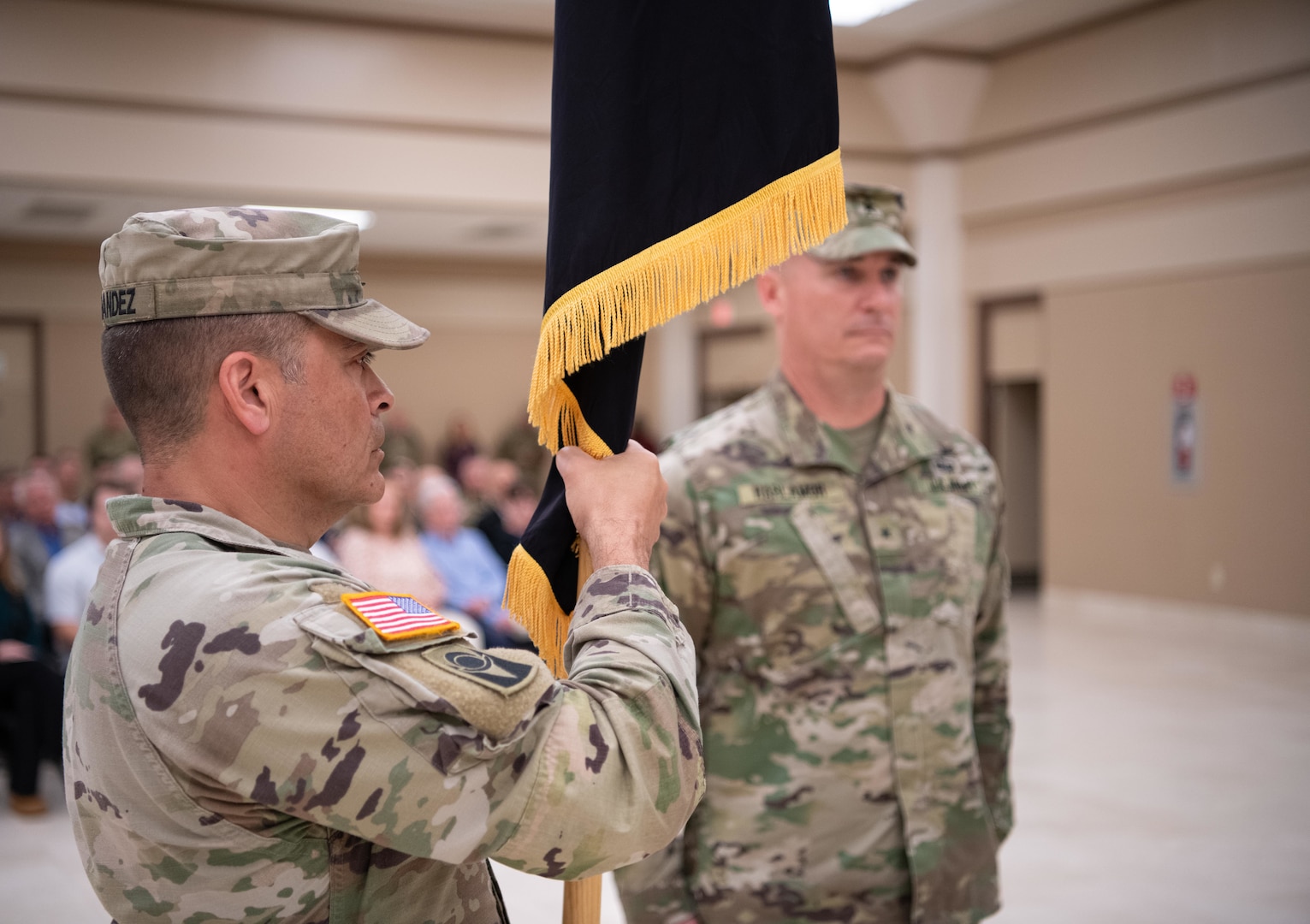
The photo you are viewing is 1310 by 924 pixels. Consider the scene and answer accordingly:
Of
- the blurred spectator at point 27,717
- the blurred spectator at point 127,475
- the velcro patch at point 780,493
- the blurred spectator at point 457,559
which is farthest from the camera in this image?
the blurred spectator at point 457,559

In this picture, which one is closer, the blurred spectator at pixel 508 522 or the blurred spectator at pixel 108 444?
the blurred spectator at pixel 508 522

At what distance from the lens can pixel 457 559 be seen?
714 centimetres

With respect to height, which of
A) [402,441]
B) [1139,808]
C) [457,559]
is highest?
[402,441]

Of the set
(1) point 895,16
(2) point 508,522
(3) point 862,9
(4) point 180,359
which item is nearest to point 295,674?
(4) point 180,359

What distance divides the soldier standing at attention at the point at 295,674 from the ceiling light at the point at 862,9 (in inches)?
374

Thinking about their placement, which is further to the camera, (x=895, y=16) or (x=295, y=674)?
(x=895, y=16)

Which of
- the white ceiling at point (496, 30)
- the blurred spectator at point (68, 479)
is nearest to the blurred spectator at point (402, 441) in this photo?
the white ceiling at point (496, 30)

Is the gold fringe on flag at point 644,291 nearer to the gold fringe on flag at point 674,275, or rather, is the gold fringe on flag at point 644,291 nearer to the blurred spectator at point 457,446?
the gold fringe on flag at point 674,275

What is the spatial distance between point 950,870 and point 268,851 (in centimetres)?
142

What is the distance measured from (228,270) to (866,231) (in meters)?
1.49

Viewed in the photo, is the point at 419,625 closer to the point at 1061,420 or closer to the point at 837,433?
the point at 837,433

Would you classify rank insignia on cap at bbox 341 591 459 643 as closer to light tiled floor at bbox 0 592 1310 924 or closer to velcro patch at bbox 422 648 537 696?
velcro patch at bbox 422 648 537 696

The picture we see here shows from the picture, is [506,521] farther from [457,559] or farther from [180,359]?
[180,359]

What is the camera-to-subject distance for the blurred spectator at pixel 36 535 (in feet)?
21.1
